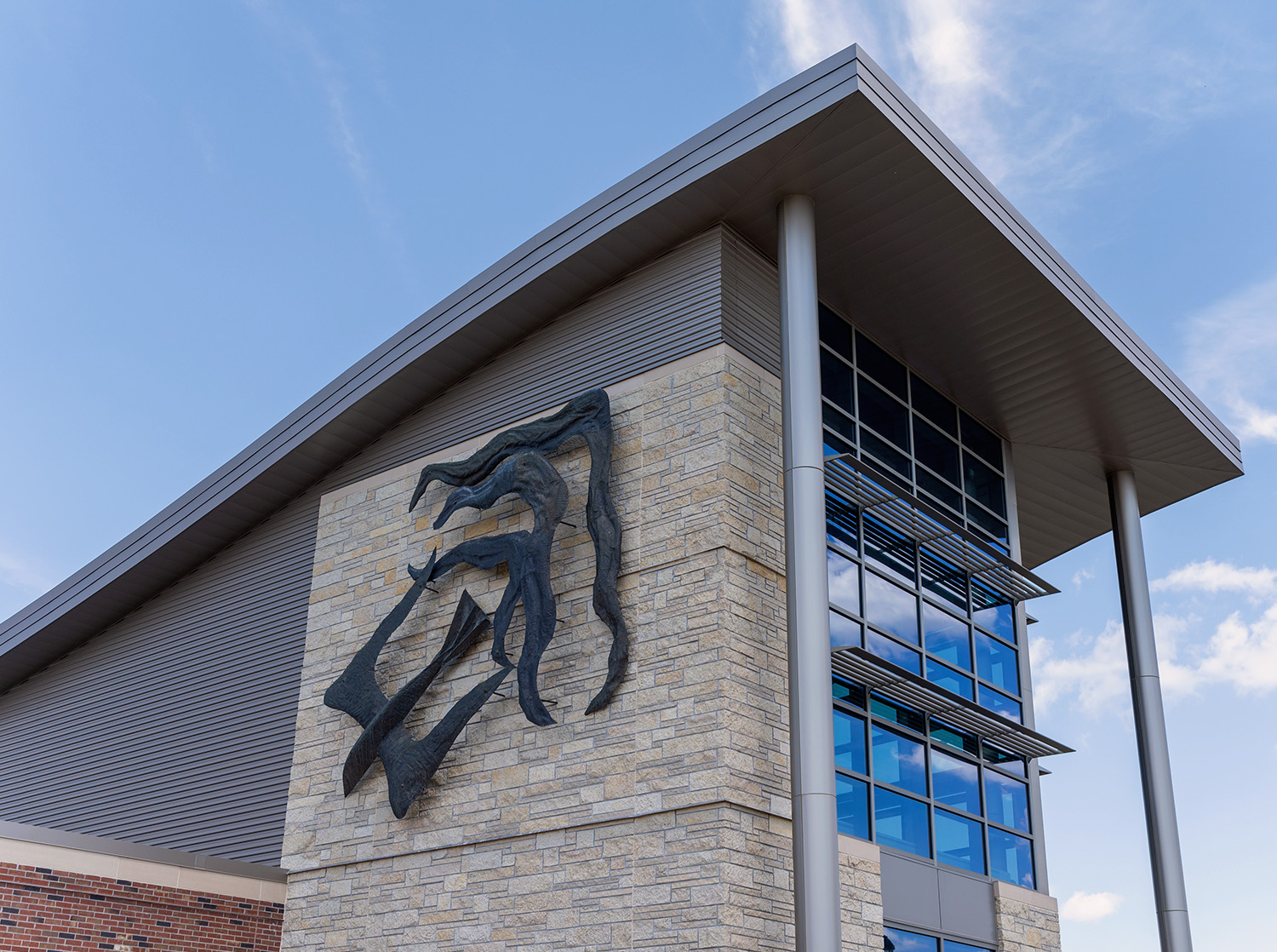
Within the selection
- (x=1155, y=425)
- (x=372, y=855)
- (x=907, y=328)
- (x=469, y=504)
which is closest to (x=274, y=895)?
(x=372, y=855)

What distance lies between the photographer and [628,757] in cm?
1070

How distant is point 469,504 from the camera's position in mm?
12758

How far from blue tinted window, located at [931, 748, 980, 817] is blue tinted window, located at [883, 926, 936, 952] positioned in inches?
55.5

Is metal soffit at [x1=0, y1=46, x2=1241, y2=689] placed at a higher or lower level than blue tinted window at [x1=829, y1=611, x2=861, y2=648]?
higher

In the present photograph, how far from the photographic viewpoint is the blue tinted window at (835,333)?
44.8ft

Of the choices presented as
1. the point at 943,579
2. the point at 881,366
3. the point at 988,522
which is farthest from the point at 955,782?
the point at 881,366

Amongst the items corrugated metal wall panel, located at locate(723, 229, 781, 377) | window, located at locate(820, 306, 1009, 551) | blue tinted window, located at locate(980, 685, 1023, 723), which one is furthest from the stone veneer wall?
corrugated metal wall panel, located at locate(723, 229, 781, 377)

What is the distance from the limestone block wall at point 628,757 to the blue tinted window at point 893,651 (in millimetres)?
1803

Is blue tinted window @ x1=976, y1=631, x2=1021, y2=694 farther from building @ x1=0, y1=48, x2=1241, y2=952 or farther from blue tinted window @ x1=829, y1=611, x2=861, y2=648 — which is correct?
blue tinted window @ x1=829, y1=611, x2=861, y2=648

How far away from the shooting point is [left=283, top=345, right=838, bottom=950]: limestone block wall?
33.3 feet

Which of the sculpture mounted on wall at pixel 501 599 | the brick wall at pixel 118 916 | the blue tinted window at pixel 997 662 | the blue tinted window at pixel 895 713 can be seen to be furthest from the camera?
the blue tinted window at pixel 997 662

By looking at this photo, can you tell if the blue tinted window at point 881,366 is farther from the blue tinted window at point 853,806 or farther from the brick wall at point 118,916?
the brick wall at point 118,916

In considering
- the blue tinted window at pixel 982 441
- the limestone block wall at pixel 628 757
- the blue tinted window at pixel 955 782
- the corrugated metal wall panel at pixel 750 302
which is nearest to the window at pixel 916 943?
the blue tinted window at pixel 955 782

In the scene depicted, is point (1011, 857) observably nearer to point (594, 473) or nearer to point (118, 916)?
point (594, 473)
